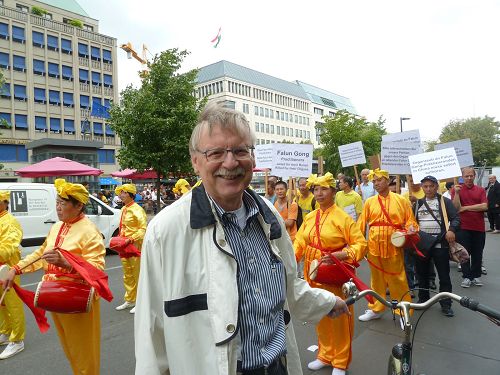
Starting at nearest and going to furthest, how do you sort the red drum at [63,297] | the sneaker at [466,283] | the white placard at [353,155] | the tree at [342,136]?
the red drum at [63,297], the sneaker at [466,283], the white placard at [353,155], the tree at [342,136]

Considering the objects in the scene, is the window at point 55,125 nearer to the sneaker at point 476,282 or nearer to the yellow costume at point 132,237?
the yellow costume at point 132,237

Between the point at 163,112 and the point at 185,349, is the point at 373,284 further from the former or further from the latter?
the point at 163,112

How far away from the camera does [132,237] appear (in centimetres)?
604

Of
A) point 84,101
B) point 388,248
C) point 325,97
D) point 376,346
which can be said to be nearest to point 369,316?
point 376,346

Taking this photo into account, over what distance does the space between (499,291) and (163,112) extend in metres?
12.5

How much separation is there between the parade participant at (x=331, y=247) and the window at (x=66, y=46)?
48.8 meters

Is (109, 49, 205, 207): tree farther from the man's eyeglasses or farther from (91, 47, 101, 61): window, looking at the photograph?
(91, 47, 101, 61): window

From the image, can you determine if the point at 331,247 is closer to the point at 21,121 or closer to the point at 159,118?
the point at 159,118

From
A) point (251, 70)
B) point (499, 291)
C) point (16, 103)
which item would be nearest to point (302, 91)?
point (251, 70)

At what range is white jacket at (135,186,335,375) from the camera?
1.47m

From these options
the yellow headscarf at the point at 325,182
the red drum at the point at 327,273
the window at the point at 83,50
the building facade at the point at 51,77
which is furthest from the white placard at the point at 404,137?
the window at the point at 83,50

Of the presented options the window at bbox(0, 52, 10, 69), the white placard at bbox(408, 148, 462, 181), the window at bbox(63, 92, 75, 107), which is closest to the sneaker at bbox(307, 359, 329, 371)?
the white placard at bbox(408, 148, 462, 181)

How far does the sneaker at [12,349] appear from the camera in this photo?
13.7ft

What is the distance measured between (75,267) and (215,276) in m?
1.98
